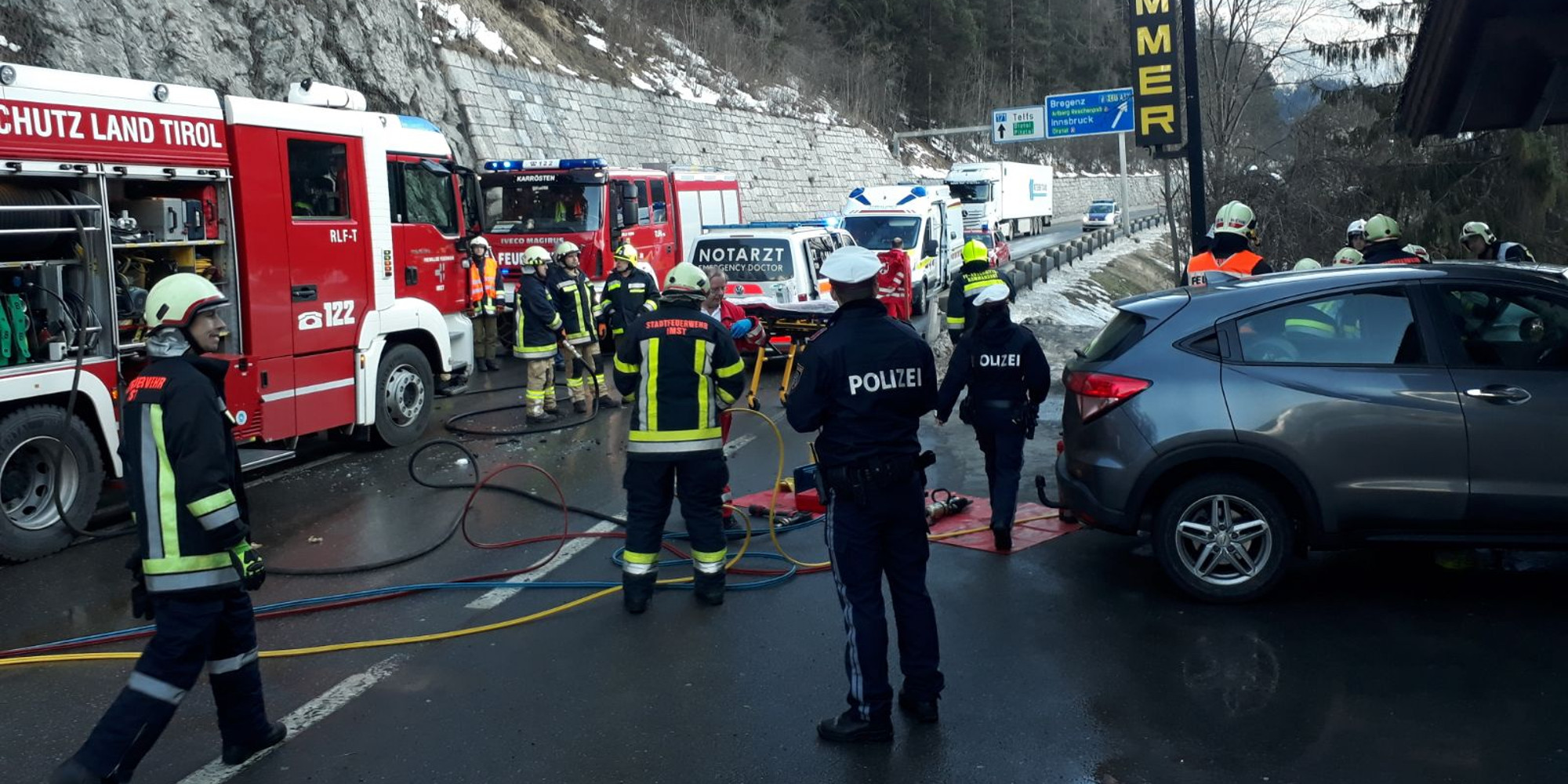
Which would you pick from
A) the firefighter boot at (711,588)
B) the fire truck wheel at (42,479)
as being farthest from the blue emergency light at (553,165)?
the firefighter boot at (711,588)

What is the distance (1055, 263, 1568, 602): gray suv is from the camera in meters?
5.83

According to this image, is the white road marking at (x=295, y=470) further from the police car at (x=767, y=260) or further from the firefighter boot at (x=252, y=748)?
the police car at (x=767, y=260)

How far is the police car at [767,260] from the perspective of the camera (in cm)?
1631

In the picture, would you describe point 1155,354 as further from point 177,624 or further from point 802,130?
point 802,130

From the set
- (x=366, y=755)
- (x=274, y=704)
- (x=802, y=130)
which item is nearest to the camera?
(x=366, y=755)

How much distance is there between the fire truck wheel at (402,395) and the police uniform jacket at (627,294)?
1.99m

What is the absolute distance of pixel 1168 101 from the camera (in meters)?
13.4

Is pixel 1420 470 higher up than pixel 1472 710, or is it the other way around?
pixel 1420 470

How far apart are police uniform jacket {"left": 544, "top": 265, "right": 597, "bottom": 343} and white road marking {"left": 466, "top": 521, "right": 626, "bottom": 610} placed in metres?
4.72

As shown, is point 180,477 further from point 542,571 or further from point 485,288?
point 485,288

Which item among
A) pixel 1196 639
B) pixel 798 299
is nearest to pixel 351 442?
pixel 798 299

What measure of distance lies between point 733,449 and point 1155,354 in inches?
213

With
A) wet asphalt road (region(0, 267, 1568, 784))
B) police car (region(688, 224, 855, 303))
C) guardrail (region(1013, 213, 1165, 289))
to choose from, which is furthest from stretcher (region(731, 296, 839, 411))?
guardrail (region(1013, 213, 1165, 289))

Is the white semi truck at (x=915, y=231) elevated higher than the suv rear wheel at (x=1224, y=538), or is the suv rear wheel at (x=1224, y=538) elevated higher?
the white semi truck at (x=915, y=231)
